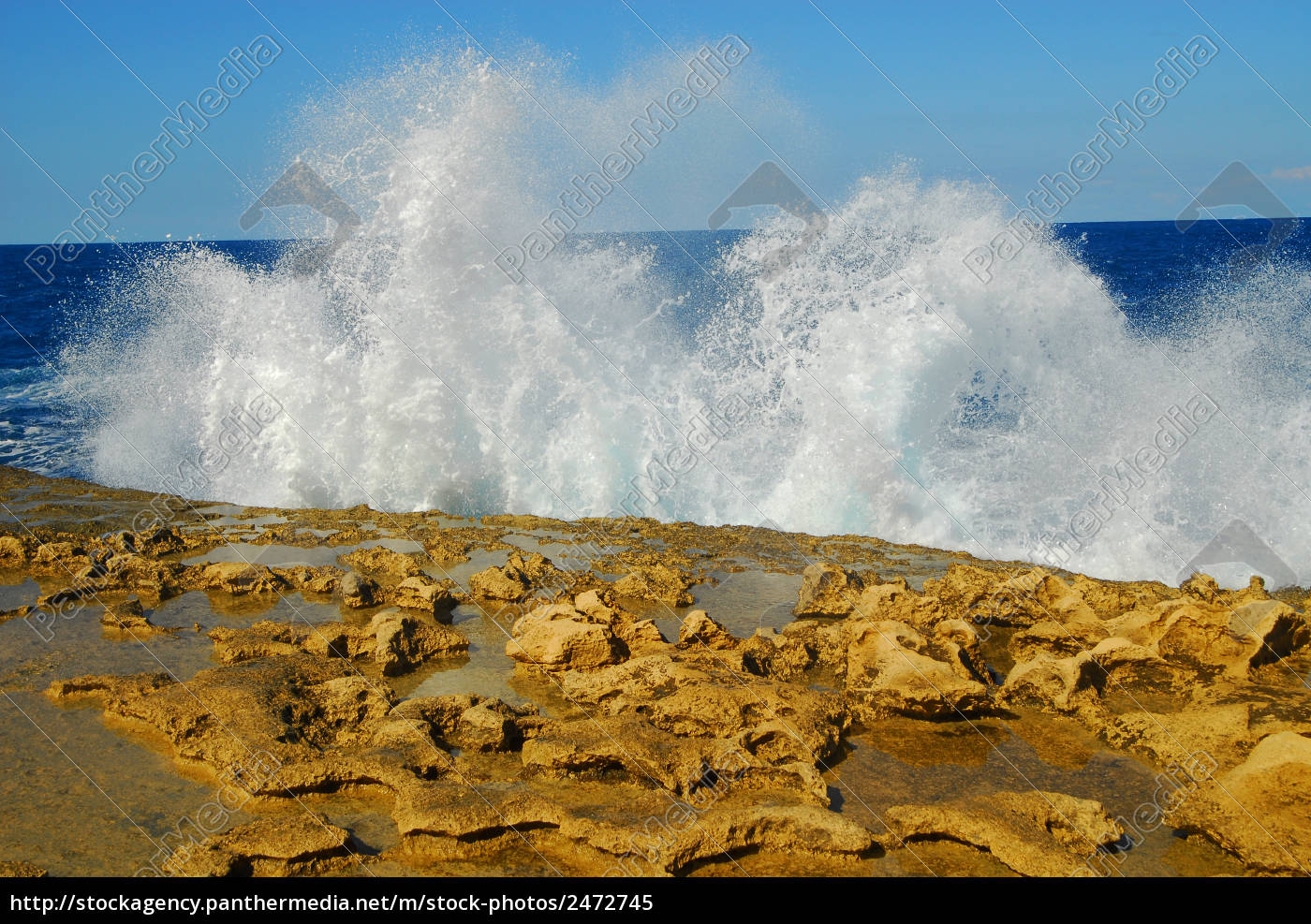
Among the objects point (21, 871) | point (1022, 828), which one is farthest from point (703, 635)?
point (21, 871)

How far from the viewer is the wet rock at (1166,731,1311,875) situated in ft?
11.5

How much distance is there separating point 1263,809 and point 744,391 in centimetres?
742

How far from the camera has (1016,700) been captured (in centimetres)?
516

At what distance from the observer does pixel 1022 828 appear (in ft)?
11.9

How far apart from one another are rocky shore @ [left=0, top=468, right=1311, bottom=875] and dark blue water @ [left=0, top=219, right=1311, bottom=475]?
20.7 ft

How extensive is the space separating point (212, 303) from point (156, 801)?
946cm

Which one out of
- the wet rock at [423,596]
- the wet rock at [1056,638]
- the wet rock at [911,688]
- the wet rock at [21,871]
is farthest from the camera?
the wet rock at [423,596]

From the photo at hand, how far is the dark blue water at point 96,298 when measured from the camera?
13320mm

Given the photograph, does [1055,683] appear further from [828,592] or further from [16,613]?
[16,613]

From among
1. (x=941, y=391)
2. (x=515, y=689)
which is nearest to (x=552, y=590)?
(x=515, y=689)

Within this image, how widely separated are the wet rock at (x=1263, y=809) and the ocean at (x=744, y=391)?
5.28m

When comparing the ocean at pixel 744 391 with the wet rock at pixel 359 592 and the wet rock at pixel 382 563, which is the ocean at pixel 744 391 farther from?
the wet rock at pixel 359 592

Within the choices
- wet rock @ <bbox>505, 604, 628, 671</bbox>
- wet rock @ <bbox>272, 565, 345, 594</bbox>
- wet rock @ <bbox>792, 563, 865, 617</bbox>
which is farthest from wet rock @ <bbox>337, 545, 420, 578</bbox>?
wet rock @ <bbox>792, 563, 865, 617</bbox>

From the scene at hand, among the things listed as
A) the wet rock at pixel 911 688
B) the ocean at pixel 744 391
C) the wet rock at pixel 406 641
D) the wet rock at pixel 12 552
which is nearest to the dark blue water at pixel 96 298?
the ocean at pixel 744 391
